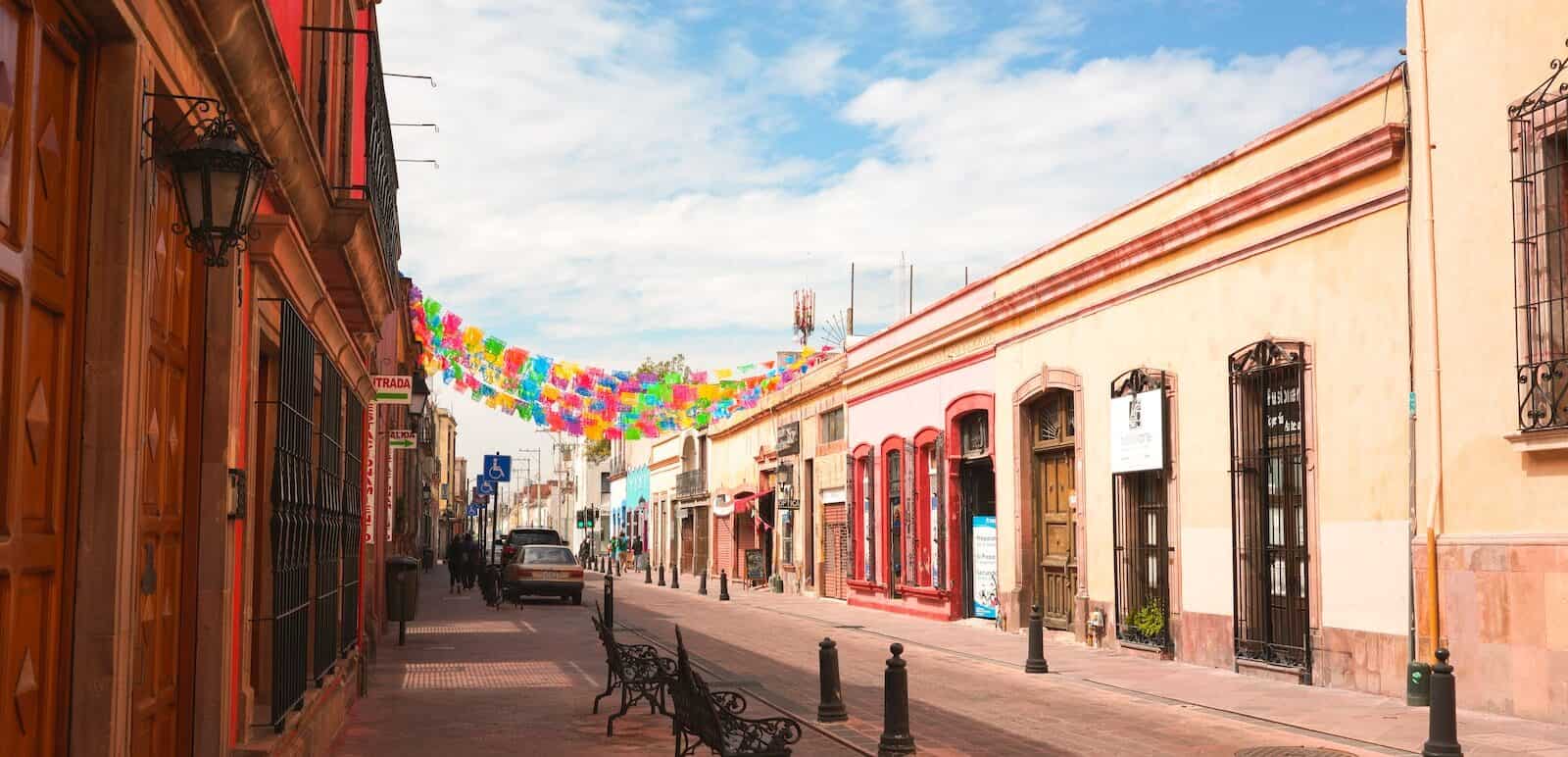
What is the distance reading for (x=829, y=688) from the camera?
42.7 feet

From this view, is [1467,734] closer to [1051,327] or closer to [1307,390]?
[1307,390]

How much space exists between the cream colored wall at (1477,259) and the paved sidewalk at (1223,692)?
1.68m

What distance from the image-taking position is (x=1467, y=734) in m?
→ 11.9

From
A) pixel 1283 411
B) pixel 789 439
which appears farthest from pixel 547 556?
pixel 1283 411

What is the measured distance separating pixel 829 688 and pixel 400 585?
11.4 meters

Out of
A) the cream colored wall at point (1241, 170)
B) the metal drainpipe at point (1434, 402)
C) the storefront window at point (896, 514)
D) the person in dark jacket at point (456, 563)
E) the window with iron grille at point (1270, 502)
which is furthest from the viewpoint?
the person in dark jacket at point (456, 563)

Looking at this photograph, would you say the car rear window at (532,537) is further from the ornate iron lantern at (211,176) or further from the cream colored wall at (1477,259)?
the ornate iron lantern at (211,176)

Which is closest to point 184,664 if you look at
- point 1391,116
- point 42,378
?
point 42,378

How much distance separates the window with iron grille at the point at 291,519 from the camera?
8.17 m

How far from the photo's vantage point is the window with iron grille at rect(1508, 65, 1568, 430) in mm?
12508

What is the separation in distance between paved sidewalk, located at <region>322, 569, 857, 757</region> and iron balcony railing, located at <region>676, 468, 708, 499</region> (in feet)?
107

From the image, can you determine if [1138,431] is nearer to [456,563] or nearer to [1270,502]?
[1270,502]

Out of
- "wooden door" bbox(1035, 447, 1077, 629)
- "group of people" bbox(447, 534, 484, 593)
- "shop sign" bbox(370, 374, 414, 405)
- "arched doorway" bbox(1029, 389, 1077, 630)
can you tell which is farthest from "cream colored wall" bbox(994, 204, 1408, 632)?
"group of people" bbox(447, 534, 484, 593)

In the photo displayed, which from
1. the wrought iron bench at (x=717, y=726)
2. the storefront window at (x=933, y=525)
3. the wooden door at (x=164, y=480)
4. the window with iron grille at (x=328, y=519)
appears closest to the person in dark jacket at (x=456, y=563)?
the storefront window at (x=933, y=525)
